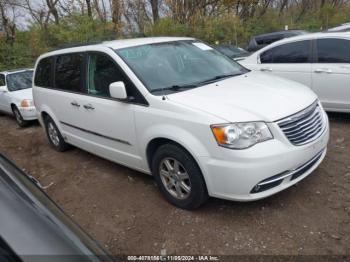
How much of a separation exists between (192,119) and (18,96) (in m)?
6.90

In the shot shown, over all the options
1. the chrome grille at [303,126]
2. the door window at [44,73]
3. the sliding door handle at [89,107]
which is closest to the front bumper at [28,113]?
the door window at [44,73]

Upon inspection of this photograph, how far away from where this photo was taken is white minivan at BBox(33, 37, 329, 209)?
3062 mm

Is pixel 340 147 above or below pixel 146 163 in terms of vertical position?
below

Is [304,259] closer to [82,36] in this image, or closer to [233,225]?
[233,225]

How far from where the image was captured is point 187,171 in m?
3.33

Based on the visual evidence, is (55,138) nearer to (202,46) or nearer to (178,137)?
(202,46)

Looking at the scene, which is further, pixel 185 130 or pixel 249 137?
pixel 185 130

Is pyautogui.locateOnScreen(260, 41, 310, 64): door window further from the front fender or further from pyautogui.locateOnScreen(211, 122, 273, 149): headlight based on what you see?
the front fender

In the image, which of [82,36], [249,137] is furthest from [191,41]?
[82,36]

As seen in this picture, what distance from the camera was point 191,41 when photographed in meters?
4.77

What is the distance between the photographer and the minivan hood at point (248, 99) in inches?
124

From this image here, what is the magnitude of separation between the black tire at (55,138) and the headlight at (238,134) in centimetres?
345

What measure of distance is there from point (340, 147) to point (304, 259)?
2.45 metres

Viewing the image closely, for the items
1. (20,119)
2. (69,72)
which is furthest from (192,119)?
(20,119)
